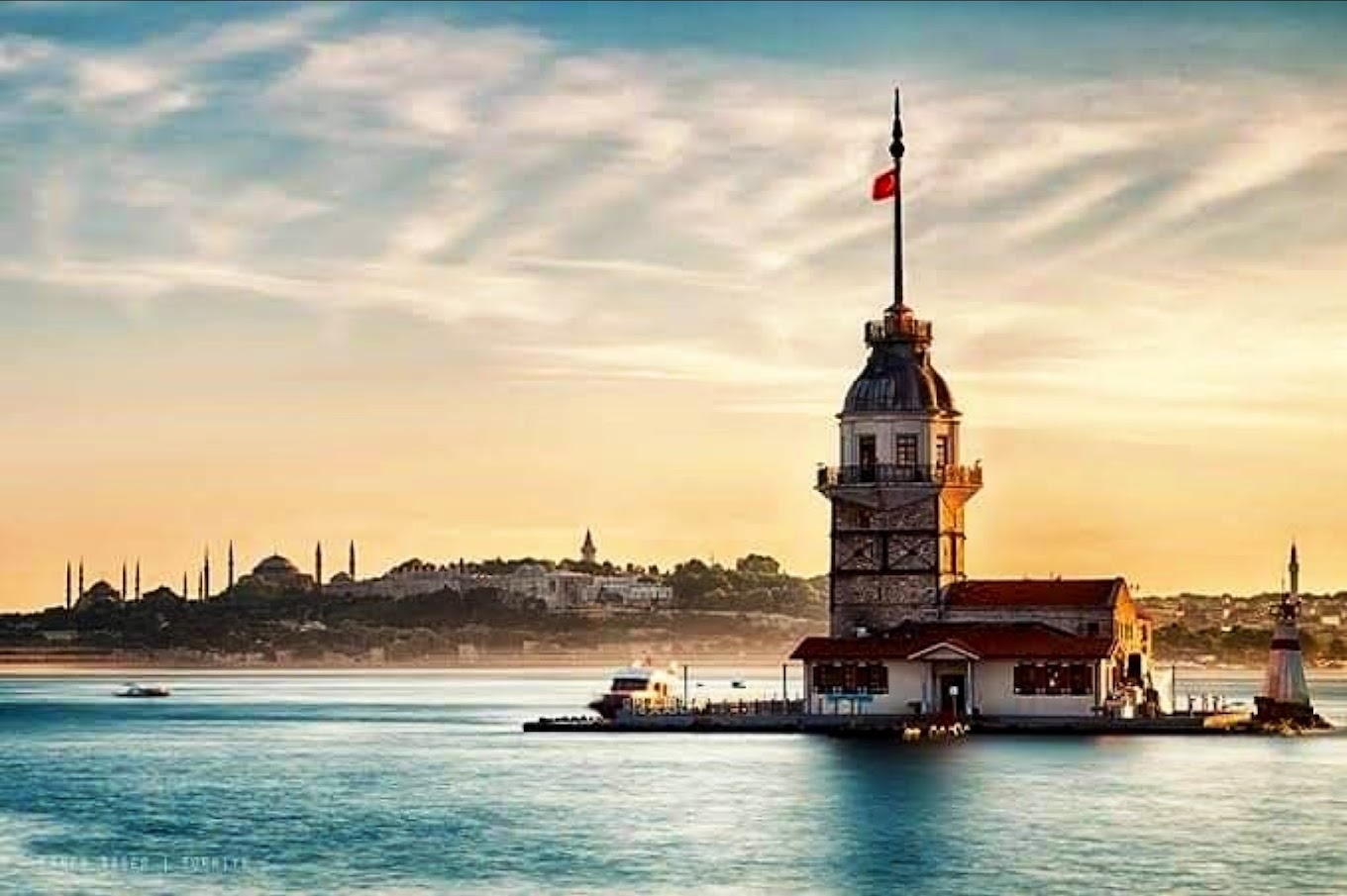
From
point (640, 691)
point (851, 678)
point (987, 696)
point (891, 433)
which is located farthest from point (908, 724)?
point (640, 691)

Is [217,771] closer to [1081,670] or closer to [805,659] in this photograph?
[805,659]

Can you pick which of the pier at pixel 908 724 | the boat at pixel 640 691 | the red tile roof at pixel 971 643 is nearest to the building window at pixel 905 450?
the red tile roof at pixel 971 643

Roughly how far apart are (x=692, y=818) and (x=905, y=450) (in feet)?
112

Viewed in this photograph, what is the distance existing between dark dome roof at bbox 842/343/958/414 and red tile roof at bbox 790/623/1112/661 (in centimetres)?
865

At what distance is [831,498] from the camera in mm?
116000

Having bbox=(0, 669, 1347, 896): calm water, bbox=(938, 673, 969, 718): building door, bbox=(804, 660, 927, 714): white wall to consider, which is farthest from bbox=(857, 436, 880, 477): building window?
bbox=(0, 669, 1347, 896): calm water

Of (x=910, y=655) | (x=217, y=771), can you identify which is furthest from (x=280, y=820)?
(x=910, y=655)

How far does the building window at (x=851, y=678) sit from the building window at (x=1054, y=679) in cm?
499

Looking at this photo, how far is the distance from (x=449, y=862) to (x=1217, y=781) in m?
30.6

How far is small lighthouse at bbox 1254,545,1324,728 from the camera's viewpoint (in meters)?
116

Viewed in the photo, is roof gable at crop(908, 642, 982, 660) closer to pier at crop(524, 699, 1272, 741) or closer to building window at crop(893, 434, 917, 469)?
pier at crop(524, 699, 1272, 741)

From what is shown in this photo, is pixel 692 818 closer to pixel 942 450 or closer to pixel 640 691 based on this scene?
pixel 942 450

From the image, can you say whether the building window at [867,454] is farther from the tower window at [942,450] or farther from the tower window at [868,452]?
the tower window at [942,450]

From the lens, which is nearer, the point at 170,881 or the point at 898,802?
the point at 170,881
